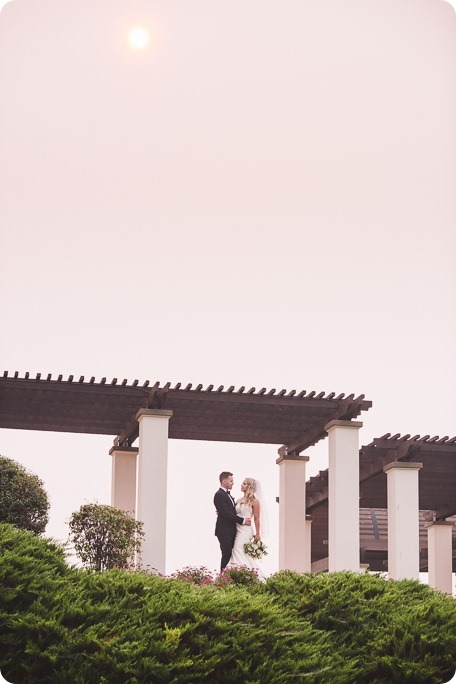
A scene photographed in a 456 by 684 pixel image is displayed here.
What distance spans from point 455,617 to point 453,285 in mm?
5659

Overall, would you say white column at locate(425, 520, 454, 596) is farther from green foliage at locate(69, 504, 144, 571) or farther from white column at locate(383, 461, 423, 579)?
green foliage at locate(69, 504, 144, 571)

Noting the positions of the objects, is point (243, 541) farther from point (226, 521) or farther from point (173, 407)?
point (173, 407)

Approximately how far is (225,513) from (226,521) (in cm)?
16

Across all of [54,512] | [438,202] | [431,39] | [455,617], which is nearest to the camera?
[455,617]

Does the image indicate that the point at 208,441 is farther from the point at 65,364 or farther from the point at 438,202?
the point at 438,202

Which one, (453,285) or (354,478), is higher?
(453,285)

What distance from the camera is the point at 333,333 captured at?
75.4 ft

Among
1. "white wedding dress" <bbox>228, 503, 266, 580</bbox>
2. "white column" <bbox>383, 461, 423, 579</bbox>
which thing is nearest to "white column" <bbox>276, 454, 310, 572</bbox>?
"white column" <bbox>383, 461, 423, 579</bbox>

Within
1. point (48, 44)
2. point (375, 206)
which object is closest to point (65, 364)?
point (375, 206)

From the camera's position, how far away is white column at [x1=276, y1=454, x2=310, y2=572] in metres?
24.4

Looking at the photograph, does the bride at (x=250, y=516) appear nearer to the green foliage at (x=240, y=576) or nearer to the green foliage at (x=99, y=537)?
the green foliage at (x=240, y=576)

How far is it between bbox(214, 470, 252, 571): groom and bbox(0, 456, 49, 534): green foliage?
3.08 m

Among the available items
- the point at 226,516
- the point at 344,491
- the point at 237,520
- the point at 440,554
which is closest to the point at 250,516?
the point at 237,520

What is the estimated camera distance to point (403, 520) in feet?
75.1
